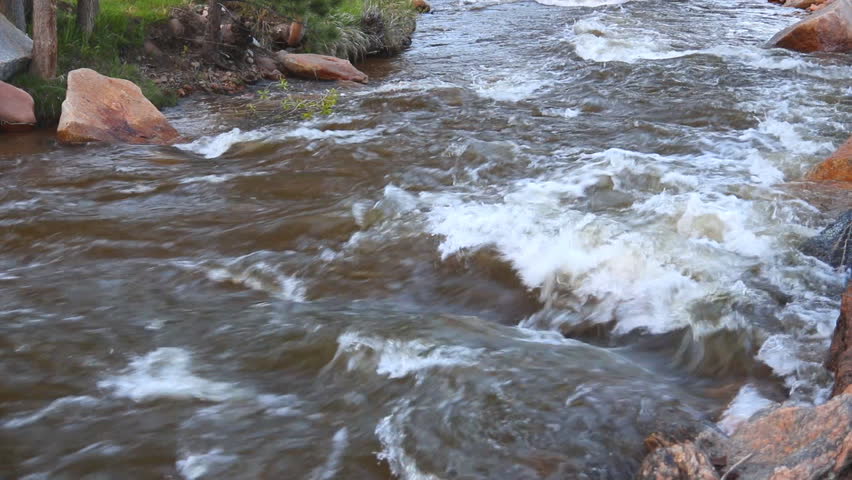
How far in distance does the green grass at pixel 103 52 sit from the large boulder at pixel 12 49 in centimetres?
15

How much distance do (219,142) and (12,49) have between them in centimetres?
261

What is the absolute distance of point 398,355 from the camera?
367cm

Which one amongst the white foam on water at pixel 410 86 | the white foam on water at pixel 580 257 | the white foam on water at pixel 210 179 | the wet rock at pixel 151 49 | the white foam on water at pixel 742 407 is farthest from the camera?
the wet rock at pixel 151 49

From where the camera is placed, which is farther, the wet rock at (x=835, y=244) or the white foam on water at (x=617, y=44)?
the white foam on water at (x=617, y=44)

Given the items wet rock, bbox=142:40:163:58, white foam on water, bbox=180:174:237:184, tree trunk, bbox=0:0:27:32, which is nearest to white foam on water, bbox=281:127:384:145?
white foam on water, bbox=180:174:237:184

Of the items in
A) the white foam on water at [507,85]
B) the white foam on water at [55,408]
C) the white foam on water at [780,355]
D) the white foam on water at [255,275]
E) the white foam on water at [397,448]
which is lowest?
the white foam on water at [255,275]

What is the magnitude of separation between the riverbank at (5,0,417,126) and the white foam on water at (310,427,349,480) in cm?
634

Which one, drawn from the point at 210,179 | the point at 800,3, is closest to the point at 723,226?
the point at 210,179

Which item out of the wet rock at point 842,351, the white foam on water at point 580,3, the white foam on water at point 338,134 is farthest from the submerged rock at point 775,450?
the white foam on water at point 580,3

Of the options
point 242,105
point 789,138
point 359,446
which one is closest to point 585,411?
point 359,446

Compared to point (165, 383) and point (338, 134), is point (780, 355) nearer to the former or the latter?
point (165, 383)

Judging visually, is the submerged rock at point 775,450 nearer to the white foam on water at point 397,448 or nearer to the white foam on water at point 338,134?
the white foam on water at point 397,448

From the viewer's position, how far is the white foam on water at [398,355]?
3584 mm

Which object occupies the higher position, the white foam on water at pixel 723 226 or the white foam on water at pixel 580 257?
the white foam on water at pixel 723 226
